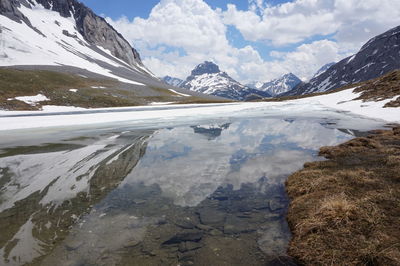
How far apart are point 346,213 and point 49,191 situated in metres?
11.1

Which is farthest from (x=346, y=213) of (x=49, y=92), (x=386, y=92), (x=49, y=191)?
(x=49, y=92)

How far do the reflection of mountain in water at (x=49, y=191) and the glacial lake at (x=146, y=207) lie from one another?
38mm

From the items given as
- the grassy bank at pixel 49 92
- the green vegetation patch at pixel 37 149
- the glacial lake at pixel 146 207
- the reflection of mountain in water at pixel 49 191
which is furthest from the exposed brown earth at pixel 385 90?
the grassy bank at pixel 49 92

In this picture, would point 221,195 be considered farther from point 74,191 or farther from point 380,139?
point 380,139

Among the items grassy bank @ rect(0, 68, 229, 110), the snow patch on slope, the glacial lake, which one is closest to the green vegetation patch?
the glacial lake

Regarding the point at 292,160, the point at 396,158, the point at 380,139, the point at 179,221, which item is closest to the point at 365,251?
the point at 179,221

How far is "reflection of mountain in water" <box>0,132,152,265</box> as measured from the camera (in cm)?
716

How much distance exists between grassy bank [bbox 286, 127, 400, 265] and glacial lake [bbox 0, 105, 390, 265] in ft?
1.99

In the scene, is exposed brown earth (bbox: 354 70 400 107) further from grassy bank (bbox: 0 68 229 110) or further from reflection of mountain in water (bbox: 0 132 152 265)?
grassy bank (bbox: 0 68 229 110)

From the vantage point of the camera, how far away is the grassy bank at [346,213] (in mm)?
5844

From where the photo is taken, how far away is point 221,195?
10305mm

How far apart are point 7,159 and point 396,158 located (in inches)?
875

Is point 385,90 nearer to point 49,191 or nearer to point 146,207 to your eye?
point 146,207

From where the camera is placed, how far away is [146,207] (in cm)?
941
